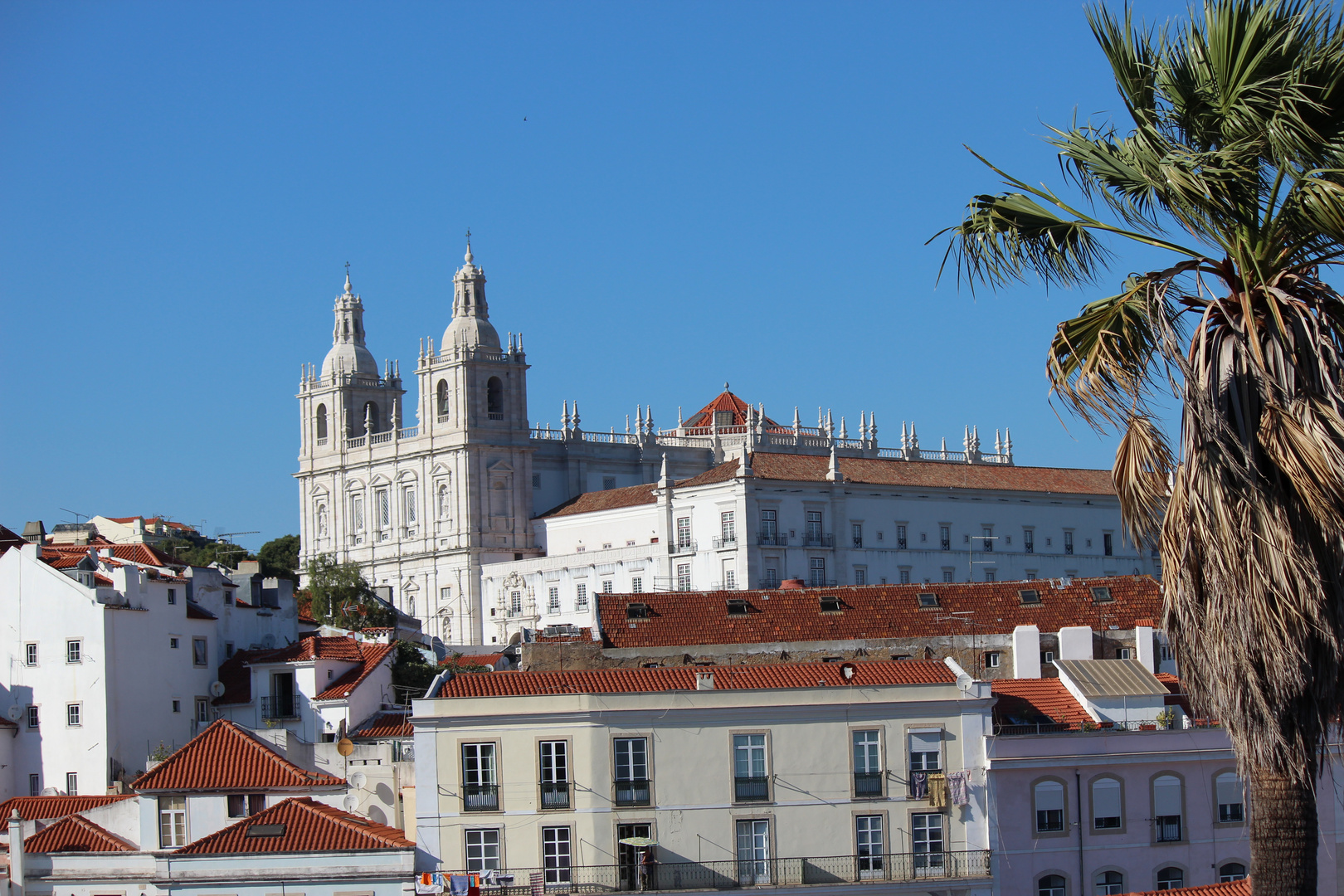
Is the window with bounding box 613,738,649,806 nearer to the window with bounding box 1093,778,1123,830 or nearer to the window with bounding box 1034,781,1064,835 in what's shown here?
the window with bounding box 1034,781,1064,835

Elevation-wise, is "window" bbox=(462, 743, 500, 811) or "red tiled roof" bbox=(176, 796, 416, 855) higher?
"window" bbox=(462, 743, 500, 811)

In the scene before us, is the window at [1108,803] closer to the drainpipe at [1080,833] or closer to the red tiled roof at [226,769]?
the drainpipe at [1080,833]

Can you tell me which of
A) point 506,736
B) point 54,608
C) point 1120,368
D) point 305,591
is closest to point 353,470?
point 305,591

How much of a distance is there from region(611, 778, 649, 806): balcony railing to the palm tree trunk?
75.0 ft

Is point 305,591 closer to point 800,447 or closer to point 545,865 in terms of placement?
point 800,447

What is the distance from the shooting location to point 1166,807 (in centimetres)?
3231

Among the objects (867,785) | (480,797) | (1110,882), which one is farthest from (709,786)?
(1110,882)

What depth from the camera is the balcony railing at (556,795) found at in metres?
31.6

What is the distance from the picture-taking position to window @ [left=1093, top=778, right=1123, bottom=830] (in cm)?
3222

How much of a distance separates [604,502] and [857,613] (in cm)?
5427

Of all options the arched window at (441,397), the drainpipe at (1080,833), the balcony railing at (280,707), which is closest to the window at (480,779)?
the drainpipe at (1080,833)

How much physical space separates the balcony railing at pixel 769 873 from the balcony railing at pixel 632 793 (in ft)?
3.45

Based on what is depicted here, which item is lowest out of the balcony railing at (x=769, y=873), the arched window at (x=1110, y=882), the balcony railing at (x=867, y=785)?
the arched window at (x=1110, y=882)

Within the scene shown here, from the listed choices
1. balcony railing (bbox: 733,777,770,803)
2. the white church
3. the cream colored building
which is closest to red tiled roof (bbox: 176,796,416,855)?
the cream colored building
